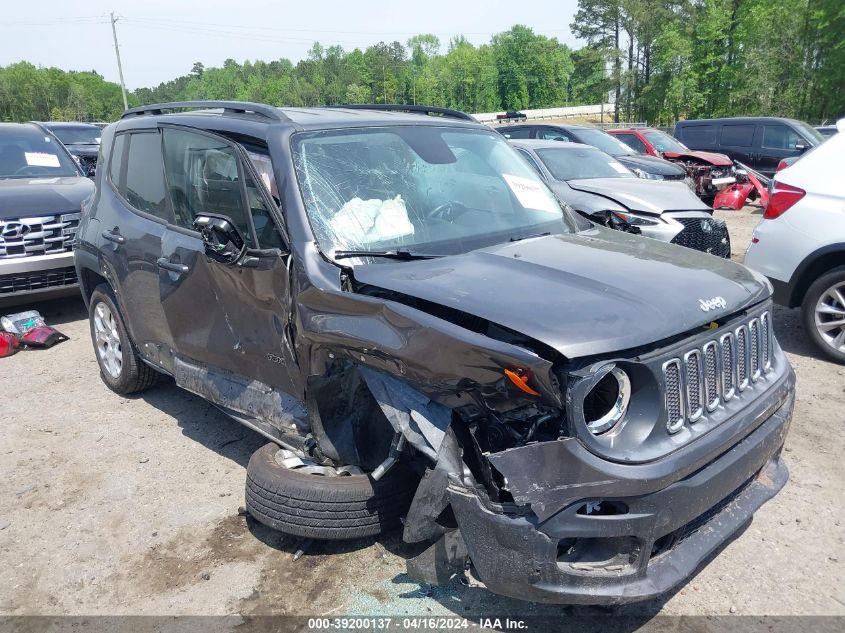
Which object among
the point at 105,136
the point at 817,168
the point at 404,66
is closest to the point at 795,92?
the point at 817,168

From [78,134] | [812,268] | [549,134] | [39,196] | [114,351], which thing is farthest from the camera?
[78,134]

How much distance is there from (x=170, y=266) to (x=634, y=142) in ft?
48.0

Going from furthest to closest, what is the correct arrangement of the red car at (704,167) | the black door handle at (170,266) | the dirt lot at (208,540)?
A: 1. the red car at (704,167)
2. the black door handle at (170,266)
3. the dirt lot at (208,540)

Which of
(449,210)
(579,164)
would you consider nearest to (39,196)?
(449,210)

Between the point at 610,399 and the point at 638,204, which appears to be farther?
the point at 638,204

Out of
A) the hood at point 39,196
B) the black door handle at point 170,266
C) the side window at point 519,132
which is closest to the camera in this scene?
the black door handle at point 170,266

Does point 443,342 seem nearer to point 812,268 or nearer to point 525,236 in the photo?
point 525,236

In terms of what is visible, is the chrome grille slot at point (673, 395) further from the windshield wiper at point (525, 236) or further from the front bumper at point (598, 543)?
the windshield wiper at point (525, 236)

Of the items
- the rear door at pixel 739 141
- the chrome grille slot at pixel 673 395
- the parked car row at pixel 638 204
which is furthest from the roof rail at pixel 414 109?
the rear door at pixel 739 141

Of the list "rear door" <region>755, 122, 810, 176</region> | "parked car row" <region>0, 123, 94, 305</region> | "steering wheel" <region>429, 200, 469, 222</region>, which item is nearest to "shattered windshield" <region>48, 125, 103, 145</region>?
"parked car row" <region>0, 123, 94, 305</region>

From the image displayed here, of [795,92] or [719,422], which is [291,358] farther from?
[795,92]

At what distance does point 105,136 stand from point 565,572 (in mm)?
4570

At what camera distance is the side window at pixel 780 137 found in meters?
15.6

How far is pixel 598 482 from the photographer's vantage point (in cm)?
218
